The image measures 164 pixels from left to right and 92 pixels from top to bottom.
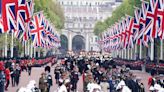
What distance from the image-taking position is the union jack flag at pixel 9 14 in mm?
31688

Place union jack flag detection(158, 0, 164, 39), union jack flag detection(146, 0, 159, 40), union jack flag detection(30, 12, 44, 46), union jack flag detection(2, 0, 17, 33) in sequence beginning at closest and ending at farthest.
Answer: union jack flag detection(2, 0, 17, 33), union jack flag detection(158, 0, 164, 39), union jack flag detection(146, 0, 159, 40), union jack flag detection(30, 12, 44, 46)

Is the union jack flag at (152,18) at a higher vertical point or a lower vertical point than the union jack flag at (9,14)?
lower

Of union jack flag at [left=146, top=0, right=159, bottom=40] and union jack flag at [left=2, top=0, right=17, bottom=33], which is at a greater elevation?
union jack flag at [left=2, top=0, right=17, bottom=33]

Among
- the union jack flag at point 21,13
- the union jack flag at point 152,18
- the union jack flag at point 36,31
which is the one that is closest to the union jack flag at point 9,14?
the union jack flag at point 21,13

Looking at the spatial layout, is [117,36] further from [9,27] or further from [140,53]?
[9,27]

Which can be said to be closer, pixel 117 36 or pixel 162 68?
pixel 162 68

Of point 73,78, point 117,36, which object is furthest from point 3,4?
point 117,36

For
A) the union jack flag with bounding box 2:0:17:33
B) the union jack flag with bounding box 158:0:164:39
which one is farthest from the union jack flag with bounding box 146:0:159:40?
the union jack flag with bounding box 2:0:17:33

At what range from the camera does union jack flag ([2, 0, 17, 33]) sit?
31.7 meters

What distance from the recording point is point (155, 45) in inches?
2899

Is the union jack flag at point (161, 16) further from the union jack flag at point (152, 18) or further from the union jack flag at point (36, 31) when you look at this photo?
the union jack flag at point (36, 31)

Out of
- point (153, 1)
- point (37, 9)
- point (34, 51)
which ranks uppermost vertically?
point (153, 1)

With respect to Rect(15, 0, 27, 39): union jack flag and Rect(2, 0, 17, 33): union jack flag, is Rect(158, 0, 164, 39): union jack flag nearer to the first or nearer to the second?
Rect(15, 0, 27, 39): union jack flag

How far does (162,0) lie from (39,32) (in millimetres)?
21915
